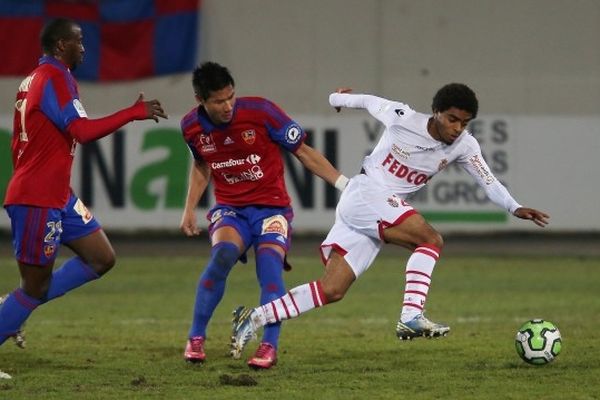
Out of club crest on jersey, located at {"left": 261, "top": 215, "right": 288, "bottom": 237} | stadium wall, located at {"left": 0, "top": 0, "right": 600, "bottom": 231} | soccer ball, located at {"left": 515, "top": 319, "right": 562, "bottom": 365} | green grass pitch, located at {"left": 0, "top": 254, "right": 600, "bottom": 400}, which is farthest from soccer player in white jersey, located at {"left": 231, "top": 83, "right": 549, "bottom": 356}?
stadium wall, located at {"left": 0, "top": 0, "right": 600, "bottom": 231}

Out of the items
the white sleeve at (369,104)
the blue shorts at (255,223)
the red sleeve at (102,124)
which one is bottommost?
the blue shorts at (255,223)

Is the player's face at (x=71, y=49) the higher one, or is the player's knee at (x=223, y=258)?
the player's face at (x=71, y=49)

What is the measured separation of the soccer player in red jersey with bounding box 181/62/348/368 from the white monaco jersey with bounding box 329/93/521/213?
0.42 metres

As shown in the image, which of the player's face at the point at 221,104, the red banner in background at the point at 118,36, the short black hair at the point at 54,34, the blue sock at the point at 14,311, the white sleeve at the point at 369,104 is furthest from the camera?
the red banner in background at the point at 118,36

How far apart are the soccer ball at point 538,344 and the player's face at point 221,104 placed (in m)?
2.27

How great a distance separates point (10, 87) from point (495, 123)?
6.64 meters

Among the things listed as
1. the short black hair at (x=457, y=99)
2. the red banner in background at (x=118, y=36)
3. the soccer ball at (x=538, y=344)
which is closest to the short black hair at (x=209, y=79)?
the short black hair at (x=457, y=99)

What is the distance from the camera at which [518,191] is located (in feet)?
57.0

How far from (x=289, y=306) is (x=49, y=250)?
1497mm

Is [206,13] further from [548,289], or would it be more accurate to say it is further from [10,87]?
[548,289]

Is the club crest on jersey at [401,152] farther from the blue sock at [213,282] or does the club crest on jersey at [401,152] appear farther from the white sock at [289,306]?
the blue sock at [213,282]

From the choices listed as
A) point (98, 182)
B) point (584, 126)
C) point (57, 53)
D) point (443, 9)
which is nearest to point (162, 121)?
point (98, 182)

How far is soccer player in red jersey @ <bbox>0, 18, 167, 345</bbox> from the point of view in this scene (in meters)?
7.42

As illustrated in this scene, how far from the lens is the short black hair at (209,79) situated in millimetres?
7957
